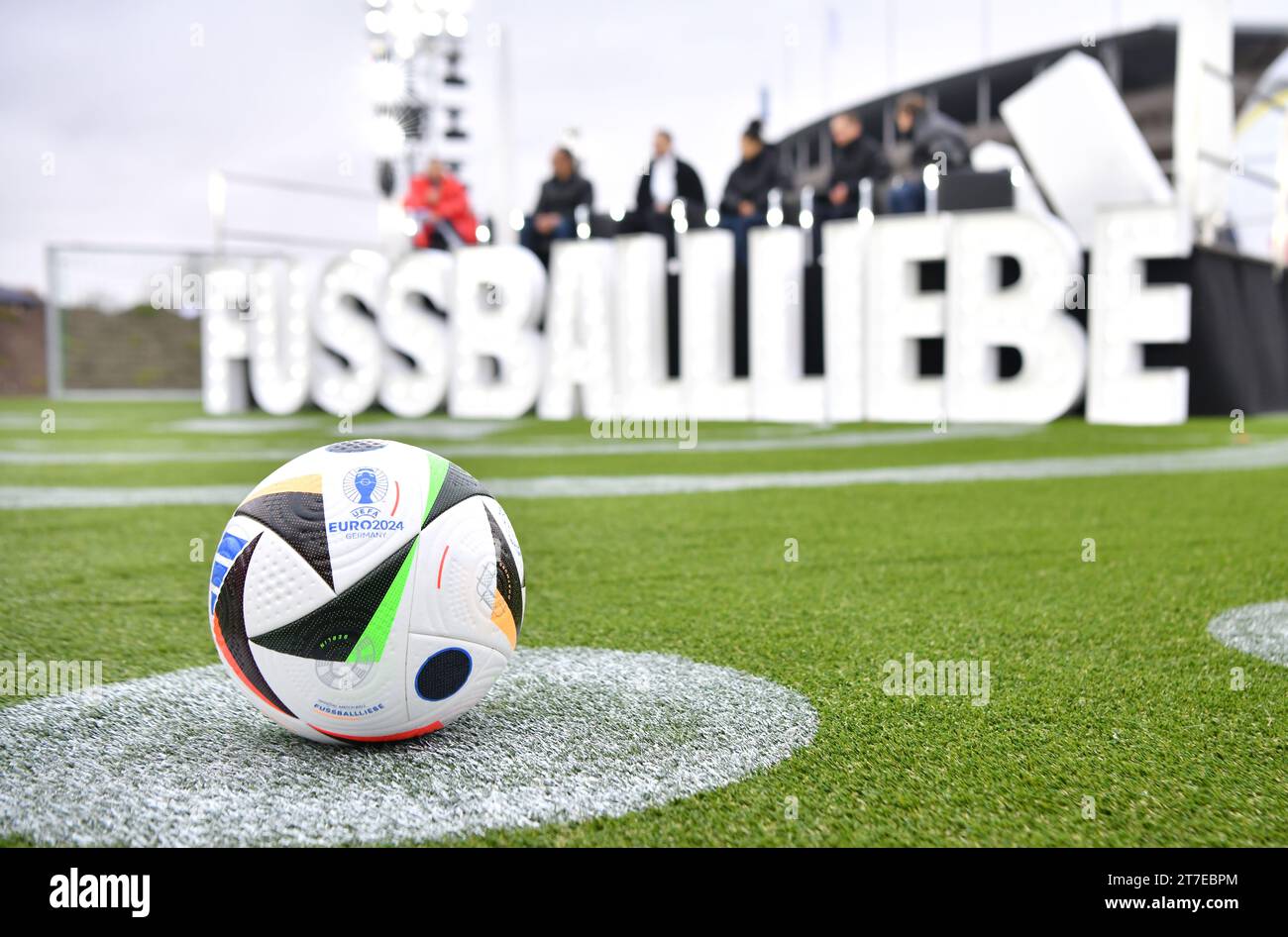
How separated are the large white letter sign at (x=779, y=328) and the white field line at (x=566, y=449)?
1569 mm

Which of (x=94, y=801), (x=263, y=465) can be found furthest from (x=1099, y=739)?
(x=263, y=465)

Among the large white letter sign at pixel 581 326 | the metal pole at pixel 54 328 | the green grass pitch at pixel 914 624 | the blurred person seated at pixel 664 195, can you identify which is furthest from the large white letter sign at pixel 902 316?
the metal pole at pixel 54 328

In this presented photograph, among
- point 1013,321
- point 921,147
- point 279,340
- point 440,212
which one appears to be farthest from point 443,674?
point 279,340

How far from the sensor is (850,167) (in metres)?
14.6

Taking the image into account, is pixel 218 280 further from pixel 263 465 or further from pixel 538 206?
pixel 263 465

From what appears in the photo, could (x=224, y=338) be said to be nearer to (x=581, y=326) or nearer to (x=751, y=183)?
(x=581, y=326)

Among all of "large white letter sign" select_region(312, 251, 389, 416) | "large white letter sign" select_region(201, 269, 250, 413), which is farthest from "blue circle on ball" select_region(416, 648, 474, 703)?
"large white letter sign" select_region(201, 269, 250, 413)

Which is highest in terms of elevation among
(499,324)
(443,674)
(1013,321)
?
(499,324)

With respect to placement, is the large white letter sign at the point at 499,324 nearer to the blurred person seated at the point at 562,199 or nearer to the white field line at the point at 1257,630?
the blurred person seated at the point at 562,199

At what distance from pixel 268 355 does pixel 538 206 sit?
19.4 ft

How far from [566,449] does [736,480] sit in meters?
3.54

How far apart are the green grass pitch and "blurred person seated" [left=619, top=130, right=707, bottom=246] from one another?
313 inches
